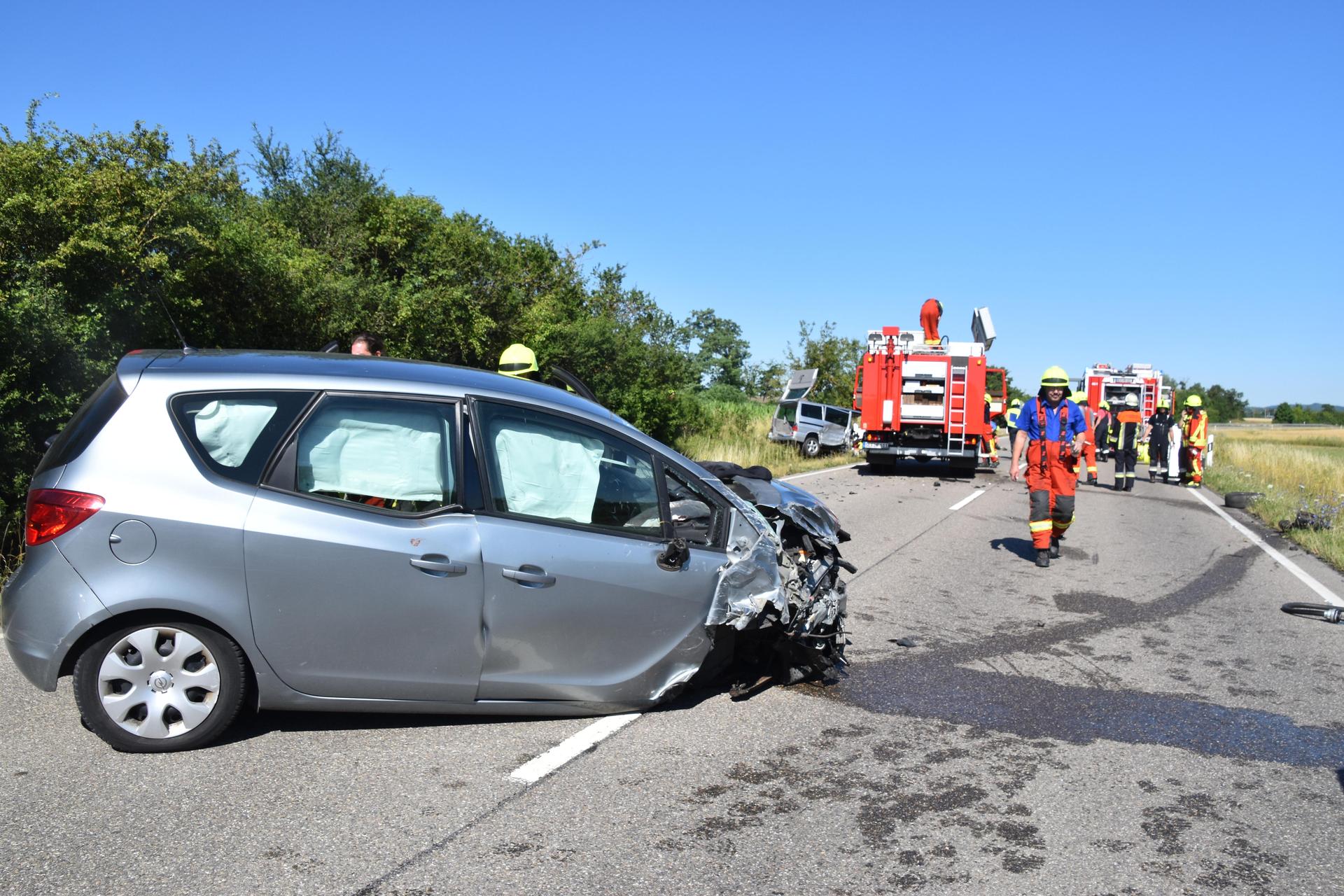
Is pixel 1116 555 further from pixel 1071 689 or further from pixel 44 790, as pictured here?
pixel 44 790

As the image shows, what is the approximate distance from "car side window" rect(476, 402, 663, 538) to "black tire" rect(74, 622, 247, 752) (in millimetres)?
1308

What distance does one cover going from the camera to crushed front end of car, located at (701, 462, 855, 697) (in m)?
4.79

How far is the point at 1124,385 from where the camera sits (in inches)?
1278

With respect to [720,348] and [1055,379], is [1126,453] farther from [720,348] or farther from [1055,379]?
[720,348]

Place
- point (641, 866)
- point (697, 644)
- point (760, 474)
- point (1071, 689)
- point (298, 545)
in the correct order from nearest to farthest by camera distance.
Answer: point (641, 866) → point (298, 545) → point (697, 644) → point (1071, 689) → point (760, 474)

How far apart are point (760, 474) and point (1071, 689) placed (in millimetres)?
2152

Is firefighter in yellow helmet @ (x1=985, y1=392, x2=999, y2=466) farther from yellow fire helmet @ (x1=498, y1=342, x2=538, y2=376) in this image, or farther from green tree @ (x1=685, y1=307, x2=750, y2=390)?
green tree @ (x1=685, y1=307, x2=750, y2=390)

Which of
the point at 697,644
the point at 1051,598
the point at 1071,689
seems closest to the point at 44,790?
the point at 697,644

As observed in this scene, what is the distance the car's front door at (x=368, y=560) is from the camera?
4.09m

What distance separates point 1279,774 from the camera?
4344mm

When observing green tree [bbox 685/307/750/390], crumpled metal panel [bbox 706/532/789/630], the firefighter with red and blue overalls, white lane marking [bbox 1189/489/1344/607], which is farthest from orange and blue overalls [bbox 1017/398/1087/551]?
green tree [bbox 685/307/750/390]

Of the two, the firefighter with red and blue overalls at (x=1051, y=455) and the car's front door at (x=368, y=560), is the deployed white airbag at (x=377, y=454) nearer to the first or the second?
the car's front door at (x=368, y=560)

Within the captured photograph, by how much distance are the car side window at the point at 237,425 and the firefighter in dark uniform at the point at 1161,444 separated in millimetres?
22826

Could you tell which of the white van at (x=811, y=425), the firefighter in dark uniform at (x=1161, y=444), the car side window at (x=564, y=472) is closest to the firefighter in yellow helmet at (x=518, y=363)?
the car side window at (x=564, y=472)
